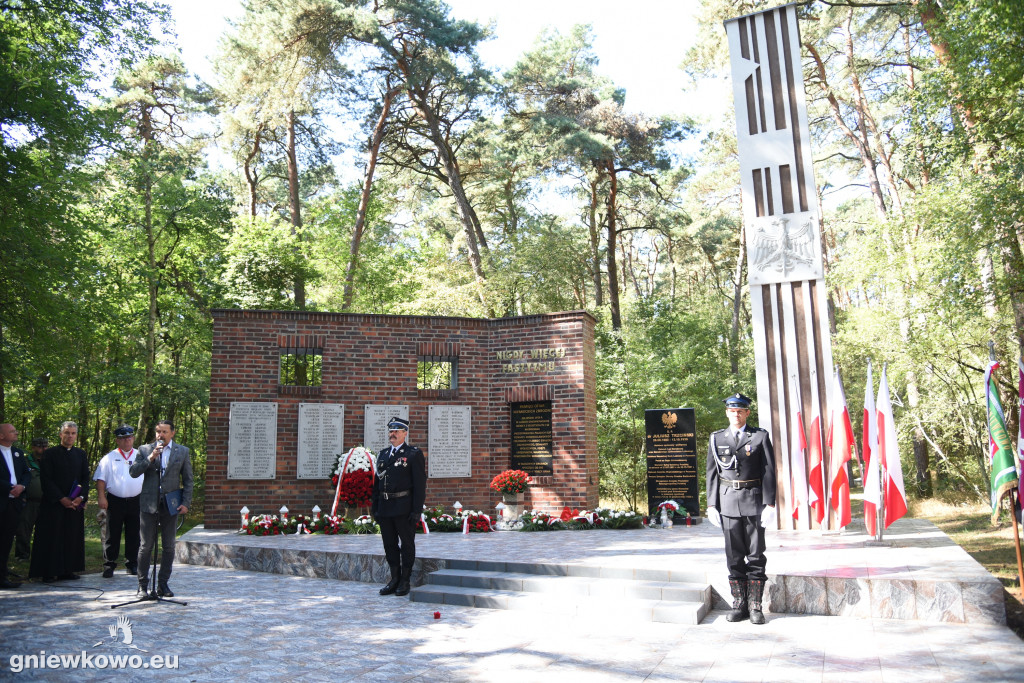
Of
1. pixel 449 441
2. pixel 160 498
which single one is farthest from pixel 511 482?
pixel 160 498

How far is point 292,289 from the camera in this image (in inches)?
701

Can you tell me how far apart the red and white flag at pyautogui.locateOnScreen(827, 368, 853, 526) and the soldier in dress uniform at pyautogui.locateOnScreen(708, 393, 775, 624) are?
2.45 m

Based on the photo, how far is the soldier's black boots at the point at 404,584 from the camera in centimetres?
661

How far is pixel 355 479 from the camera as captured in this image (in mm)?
10078

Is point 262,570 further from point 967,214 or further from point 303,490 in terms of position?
point 967,214

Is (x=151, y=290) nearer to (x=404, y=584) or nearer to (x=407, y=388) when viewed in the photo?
(x=407, y=388)

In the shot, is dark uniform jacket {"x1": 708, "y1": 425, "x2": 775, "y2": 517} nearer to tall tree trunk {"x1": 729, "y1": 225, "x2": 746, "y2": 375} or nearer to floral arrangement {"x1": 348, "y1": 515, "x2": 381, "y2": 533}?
floral arrangement {"x1": 348, "y1": 515, "x2": 381, "y2": 533}

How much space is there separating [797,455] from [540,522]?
11.9 ft

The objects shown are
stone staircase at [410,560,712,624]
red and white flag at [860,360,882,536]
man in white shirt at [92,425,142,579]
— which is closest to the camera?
stone staircase at [410,560,712,624]

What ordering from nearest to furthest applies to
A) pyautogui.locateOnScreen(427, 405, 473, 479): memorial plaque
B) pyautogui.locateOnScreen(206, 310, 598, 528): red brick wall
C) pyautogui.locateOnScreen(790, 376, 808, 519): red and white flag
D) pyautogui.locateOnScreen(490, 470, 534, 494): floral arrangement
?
pyautogui.locateOnScreen(790, 376, 808, 519): red and white flag → pyautogui.locateOnScreen(490, 470, 534, 494): floral arrangement → pyautogui.locateOnScreen(206, 310, 598, 528): red brick wall → pyautogui.locateOnScreen(427, 405, 473, 479): memorial plaque

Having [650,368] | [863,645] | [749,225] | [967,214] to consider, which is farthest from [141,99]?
[863,645]

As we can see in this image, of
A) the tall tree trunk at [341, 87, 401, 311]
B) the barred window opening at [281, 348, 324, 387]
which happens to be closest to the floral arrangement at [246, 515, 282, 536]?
the barred window opening at [281, 348, 324, 387]

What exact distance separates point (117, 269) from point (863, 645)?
17.8 m

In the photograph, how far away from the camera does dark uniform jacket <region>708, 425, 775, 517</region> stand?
546 cm
